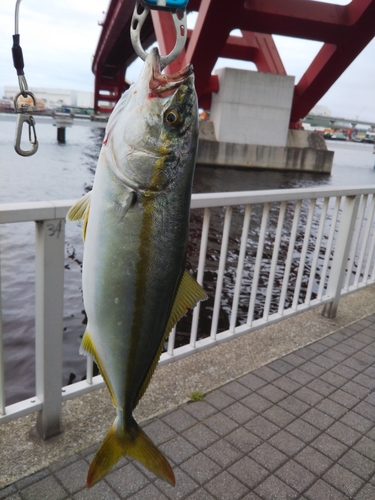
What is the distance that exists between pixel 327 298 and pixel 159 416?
8.61ft

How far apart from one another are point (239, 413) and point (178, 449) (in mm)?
611

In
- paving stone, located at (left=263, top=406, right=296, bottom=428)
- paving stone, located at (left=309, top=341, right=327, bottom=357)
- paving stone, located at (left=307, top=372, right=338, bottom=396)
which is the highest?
paving stone, located at (left=263, top=406, right=296, bottom=428)

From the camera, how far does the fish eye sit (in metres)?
1.31

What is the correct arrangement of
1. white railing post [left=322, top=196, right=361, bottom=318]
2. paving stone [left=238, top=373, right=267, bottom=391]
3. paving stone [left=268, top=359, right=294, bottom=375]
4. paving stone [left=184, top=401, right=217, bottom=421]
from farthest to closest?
white railing post [left=322, top=196, right=361, bottom=318] → paving stone [left=268, top=359, right=294, bottom=375] → paving stone [left=238, top=373, right=267, bottom=391] → paving stone [left=184, top=401, right=217, bottom=421]

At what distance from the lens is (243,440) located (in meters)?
2.91

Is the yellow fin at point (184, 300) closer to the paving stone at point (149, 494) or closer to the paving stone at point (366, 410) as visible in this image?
the paving stone at point (149, 494)

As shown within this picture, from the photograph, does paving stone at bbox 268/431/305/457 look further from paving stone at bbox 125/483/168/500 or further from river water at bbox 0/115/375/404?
river water at bbox 0/115/375/404

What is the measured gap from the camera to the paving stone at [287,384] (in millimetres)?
3556

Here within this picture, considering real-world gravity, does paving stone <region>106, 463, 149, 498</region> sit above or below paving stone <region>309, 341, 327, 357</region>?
above

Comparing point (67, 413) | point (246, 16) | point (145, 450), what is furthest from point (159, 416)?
point (246, 16)

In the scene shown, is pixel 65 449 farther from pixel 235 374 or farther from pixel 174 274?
pixel 174 274

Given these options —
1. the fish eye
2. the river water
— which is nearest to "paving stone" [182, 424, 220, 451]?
the fish eye

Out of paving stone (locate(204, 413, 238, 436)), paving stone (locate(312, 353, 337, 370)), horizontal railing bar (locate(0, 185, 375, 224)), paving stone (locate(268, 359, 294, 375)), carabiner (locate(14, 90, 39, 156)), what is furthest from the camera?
paving stone (locate(312, 353, 337, 370))

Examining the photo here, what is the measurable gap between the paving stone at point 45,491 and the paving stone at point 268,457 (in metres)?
1.16
